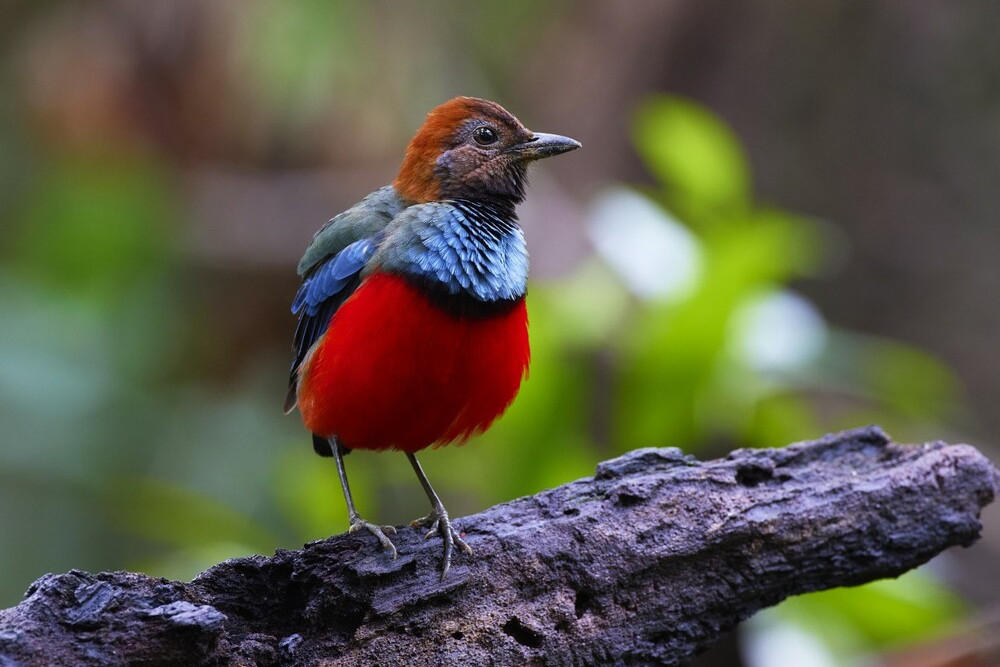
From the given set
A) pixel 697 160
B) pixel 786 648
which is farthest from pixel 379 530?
pixel 697 160

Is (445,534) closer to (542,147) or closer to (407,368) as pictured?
(407,368)

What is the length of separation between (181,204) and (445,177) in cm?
546

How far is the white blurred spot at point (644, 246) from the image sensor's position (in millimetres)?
5762

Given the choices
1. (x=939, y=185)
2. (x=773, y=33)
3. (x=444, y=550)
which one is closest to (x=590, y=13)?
(x=773, y=33)

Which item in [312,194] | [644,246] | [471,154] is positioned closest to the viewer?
[471,154]

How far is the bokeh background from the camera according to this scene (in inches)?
312

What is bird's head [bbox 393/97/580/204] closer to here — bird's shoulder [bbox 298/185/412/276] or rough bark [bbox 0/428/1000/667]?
bird's shoulder [bbox 298/185/412/276]

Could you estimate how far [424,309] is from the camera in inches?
138

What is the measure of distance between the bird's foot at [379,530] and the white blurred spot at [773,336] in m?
2.57

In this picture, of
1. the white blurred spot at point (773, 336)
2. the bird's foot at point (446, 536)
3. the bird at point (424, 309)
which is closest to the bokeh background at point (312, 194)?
the white blurred spot at point (773, 336)

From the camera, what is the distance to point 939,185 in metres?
8.34

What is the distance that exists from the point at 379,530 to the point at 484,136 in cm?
153

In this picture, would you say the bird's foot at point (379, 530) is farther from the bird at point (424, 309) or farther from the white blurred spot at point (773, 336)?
the white blurred spot at point (773, 336)

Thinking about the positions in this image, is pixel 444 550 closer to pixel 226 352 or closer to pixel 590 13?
pixel 226 352
